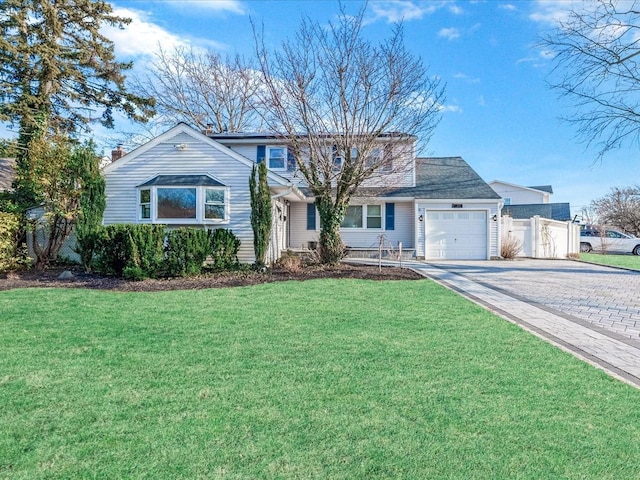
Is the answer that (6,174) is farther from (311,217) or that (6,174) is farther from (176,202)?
(311,217)

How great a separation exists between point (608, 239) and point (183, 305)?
29.2 meters

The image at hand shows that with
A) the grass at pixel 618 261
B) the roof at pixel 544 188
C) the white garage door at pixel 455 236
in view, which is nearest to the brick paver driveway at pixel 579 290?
the grass at pixel 618 261

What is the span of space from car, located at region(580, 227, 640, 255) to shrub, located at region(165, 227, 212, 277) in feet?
85.8

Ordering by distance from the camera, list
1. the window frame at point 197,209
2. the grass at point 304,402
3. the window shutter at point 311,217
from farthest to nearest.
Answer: the window shutter at point 311,217, the window frame at point 197,209, the grass at point 304,402

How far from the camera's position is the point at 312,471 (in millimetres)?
2328

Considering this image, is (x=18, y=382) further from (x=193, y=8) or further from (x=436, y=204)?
(x=436, y=204)

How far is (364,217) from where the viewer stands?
746 inches

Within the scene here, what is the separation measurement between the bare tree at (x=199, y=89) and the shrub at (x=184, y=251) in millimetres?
17612

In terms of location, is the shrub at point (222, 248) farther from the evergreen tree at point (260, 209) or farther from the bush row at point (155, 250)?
the evergreen tree at point (260, 209)

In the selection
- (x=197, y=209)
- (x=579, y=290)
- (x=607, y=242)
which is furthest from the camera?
(x=607, y=242)

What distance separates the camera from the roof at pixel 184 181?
1417 centimetres

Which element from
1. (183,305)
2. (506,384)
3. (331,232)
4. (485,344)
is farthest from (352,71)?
(506,384)

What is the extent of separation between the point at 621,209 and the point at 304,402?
141ft

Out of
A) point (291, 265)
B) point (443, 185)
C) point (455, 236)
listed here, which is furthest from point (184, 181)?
point (455, 236)
